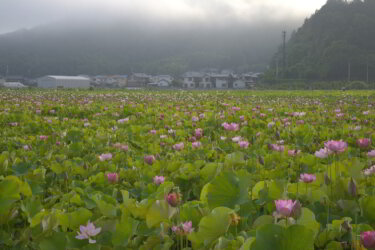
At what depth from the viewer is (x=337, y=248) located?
42.4 inches

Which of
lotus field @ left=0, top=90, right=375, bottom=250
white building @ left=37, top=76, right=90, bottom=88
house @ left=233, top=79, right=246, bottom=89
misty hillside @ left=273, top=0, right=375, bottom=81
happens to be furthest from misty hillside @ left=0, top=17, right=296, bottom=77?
lotus field @ left=0, top=90, right=375, bottom=250

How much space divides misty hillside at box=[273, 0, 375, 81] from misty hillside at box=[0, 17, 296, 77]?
39.5 metres

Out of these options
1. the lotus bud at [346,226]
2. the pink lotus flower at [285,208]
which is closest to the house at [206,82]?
the lotus bud at [346,226]

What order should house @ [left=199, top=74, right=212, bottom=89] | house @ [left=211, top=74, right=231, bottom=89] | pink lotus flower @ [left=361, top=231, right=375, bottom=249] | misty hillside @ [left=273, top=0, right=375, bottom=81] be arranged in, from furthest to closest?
1. house @ [left=199, top=74, right=212, bottom=89]
2. house @ [left=211, top=74, right=231, bottom=89]
3. misty hillside @ [left=273, top=0, right=375, bottom=81]
4. pink lotus flower @ [left=361, top=231, right=375, bottom=249]

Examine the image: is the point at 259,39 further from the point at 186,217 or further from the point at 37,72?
the point at 186,217

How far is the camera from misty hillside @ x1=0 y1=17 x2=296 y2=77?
4503 inches

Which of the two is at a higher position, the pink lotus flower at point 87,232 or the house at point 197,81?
the house at point 197,81

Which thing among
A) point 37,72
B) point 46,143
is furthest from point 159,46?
point 46,143

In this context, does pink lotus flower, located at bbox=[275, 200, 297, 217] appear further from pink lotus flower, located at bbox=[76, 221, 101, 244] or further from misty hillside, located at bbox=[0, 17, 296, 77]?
misty hillside, located at bbox=[0, 17, 296, 77]

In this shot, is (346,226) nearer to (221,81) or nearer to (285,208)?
(285,208)

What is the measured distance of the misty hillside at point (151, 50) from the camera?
375 ft

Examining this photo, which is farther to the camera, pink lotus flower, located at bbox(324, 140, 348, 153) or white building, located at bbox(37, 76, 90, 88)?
white building, located at bbox(37, 76, 90, 88)

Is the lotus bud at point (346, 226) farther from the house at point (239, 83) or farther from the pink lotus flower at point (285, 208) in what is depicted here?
the house at point (239, 83)

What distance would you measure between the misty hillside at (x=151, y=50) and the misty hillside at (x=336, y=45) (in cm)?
3952
